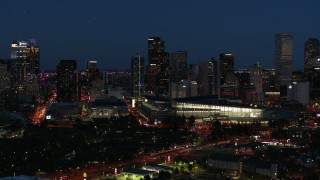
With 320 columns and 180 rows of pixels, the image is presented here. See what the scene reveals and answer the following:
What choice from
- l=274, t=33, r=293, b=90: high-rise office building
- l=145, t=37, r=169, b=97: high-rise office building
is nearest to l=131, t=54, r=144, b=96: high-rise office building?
l=145, t=37, r=169, b=97: high-rise office building

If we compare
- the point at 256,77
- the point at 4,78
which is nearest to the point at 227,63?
the point at 256,77

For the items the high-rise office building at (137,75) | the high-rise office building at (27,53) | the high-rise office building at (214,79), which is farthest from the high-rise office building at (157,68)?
the high-rise office building at (27,53)

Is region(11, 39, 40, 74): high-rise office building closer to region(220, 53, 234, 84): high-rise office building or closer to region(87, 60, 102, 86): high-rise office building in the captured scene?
region(87, 60, 102, 86): high-rise office building

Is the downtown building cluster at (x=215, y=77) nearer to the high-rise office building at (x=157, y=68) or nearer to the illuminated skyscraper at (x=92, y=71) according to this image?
the high-rise office building at (x=157, y=68)

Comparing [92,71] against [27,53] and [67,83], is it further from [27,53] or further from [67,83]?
[67,83]

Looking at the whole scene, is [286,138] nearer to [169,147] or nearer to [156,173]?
[169,147]
